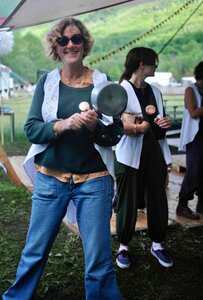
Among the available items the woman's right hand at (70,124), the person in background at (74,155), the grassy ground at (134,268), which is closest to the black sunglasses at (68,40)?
the person in background at (74,155)

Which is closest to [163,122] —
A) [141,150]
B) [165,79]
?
[141,150]

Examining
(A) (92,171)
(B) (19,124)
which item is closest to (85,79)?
(A) (92,171)

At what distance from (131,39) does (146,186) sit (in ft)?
29.8

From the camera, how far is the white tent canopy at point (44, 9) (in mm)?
3159

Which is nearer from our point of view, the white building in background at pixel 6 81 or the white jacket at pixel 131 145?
the white jacket at pixel 131 145

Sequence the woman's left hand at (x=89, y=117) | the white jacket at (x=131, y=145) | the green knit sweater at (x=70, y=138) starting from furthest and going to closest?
the white jacket at (x=131, y=145), the green knit sweater at (x=70, y=138), the woman's left hand at (x=89, y=117)

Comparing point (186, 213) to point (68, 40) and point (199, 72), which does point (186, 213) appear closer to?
point (199, 72)

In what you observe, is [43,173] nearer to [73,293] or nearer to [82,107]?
[82,107]

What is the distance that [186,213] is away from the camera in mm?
4426

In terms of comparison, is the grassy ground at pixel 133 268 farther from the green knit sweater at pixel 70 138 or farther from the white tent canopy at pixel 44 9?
the white tent canopy at pixel 44 9

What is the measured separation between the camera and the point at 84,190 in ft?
7.48

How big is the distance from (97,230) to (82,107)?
69 centimetres

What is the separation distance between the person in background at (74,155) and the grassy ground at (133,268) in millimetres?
723

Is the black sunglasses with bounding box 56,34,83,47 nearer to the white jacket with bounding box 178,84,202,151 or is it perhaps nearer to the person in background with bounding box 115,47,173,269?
the person in background with bounding box 115,47,173,269
